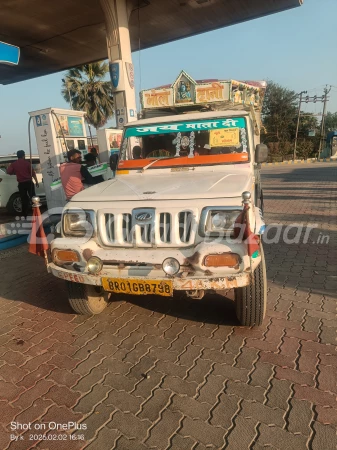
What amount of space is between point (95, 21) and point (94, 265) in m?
11.5

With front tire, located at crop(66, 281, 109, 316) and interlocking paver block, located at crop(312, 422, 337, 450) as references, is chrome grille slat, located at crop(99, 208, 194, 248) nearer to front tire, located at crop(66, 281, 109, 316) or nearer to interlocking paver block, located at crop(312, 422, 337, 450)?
front tire, located at crop(66, 281, 109, 316)

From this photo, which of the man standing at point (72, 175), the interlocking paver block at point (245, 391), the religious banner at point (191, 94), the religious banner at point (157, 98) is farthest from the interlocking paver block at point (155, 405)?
the religious banner at point (157, 98)

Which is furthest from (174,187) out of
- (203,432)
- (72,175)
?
(72,175)

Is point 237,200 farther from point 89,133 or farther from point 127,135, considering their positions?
point 89,133

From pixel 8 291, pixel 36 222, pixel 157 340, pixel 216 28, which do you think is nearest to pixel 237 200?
pixel 157 340

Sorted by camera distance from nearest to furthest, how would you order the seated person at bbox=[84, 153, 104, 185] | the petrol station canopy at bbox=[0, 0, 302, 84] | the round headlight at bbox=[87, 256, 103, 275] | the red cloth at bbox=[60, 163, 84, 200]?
the round headlight at bbox=[87, 256, 103, 275] → the red cloth at bbox=[60, 163, 84, 200] → the seated person at bbox=[84, 153, 104, 185] → the petrol station canopy at bbox=[0, 0, 302, 84]

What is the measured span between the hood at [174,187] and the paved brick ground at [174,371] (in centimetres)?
128

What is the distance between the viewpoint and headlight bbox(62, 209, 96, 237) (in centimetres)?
Answer: 309

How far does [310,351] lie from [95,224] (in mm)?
2096

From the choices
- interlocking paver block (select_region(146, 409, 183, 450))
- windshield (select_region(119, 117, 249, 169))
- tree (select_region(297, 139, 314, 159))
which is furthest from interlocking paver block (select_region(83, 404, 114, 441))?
tree (select_region(297, 139, 314, 159))

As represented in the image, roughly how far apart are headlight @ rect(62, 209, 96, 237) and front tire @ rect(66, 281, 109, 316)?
0.55 m

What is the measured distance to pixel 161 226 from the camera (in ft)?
9.49

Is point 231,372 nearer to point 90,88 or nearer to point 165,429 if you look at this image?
point 165,429

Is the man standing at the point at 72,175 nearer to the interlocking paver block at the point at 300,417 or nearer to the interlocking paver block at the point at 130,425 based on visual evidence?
the interlocking paver block at the point at 130,425
